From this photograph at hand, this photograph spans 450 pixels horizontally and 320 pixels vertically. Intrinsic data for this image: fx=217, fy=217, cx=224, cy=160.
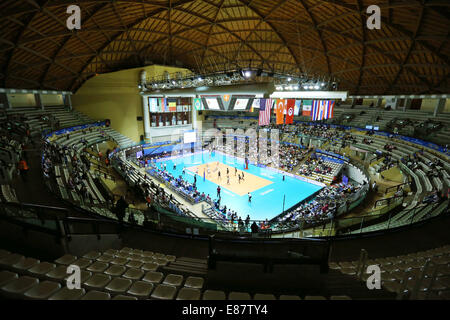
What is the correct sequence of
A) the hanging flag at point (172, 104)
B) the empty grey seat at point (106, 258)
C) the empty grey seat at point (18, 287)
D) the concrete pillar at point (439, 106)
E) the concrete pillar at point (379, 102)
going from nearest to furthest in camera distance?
1. the empty grey seat at point (18, 287)
2. the empty grey seat at point (106, 258)
3. the concrete pillar at point (439, 106)
4. the hanging flag at point (172, 104)
5. the concrete pillar at point (379, 102)

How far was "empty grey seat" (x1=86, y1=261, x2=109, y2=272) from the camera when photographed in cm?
480

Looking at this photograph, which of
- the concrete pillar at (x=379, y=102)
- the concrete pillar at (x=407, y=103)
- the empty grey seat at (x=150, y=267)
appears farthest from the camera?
the concrete pillar at (x=379, y=102)

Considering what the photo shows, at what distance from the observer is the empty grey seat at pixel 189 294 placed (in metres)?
3.92

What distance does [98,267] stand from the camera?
492cm

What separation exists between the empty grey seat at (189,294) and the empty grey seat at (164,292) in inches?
5.4

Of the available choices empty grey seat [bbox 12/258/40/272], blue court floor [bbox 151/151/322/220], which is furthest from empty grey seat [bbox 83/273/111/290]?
blue court floor [bbox 151/151/322/220]

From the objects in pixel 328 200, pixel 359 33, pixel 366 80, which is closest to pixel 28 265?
pixel 328 200

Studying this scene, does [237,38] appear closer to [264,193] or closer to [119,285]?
[264,193]

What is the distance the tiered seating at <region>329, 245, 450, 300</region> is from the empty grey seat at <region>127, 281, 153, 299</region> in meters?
4.63

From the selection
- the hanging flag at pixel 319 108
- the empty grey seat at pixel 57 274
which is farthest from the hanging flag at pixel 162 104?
the empty grey seat at pixel 57 274

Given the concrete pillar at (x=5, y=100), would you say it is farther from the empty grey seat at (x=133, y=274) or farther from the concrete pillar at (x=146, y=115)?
the empty grey seat at (x=133, y=274)

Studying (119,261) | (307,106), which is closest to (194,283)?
(119,261)

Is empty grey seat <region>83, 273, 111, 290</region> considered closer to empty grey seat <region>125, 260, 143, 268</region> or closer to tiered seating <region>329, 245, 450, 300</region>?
empty grey seat <region>125, 260, 143, 268</region>
